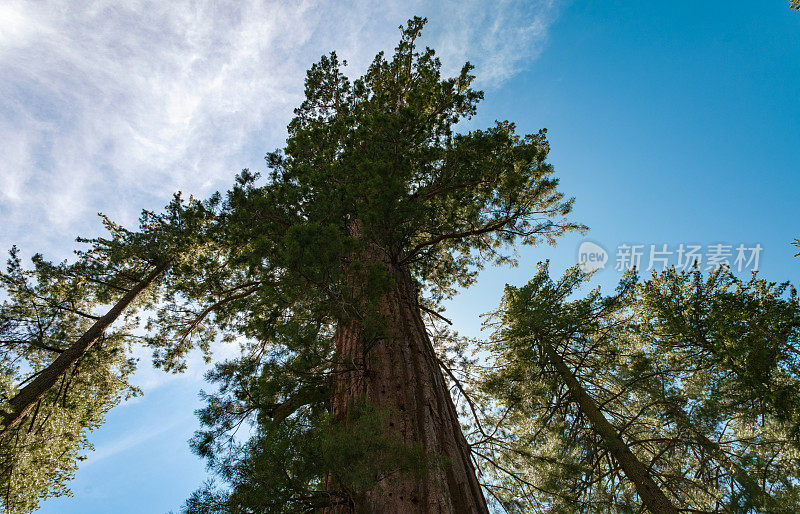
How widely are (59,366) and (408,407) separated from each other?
8.17m

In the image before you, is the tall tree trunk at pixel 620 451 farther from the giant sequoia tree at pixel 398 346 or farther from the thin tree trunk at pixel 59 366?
the thin tree trunk at pixel 59 366

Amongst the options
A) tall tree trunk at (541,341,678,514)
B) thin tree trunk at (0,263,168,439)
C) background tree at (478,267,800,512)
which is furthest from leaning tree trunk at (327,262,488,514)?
thin tree trunk at (0,263,168,439)

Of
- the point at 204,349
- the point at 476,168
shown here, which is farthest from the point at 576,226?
the point at 204,349

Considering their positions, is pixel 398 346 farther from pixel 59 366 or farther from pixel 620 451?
pixel 59 366

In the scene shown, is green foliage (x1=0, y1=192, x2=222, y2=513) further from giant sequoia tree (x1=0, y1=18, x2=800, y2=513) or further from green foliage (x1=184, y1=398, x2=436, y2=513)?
green foliage (x1=184, y1=398, x2=436, y2=513)

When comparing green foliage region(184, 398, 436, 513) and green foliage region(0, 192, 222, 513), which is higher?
green foliage region(0, 192, 222, 513)

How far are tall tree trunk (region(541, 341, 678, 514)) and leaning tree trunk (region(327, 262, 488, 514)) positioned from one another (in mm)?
4463

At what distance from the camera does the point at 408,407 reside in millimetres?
3098

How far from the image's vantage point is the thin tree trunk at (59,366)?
6098 millimetres

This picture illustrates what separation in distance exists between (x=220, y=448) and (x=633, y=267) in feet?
29.6

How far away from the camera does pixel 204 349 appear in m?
7.82

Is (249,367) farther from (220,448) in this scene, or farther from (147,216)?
(147,216)

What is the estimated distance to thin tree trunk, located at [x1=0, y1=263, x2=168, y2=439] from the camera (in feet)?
20.0

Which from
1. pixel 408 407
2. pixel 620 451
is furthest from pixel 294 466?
pixel 620 451
